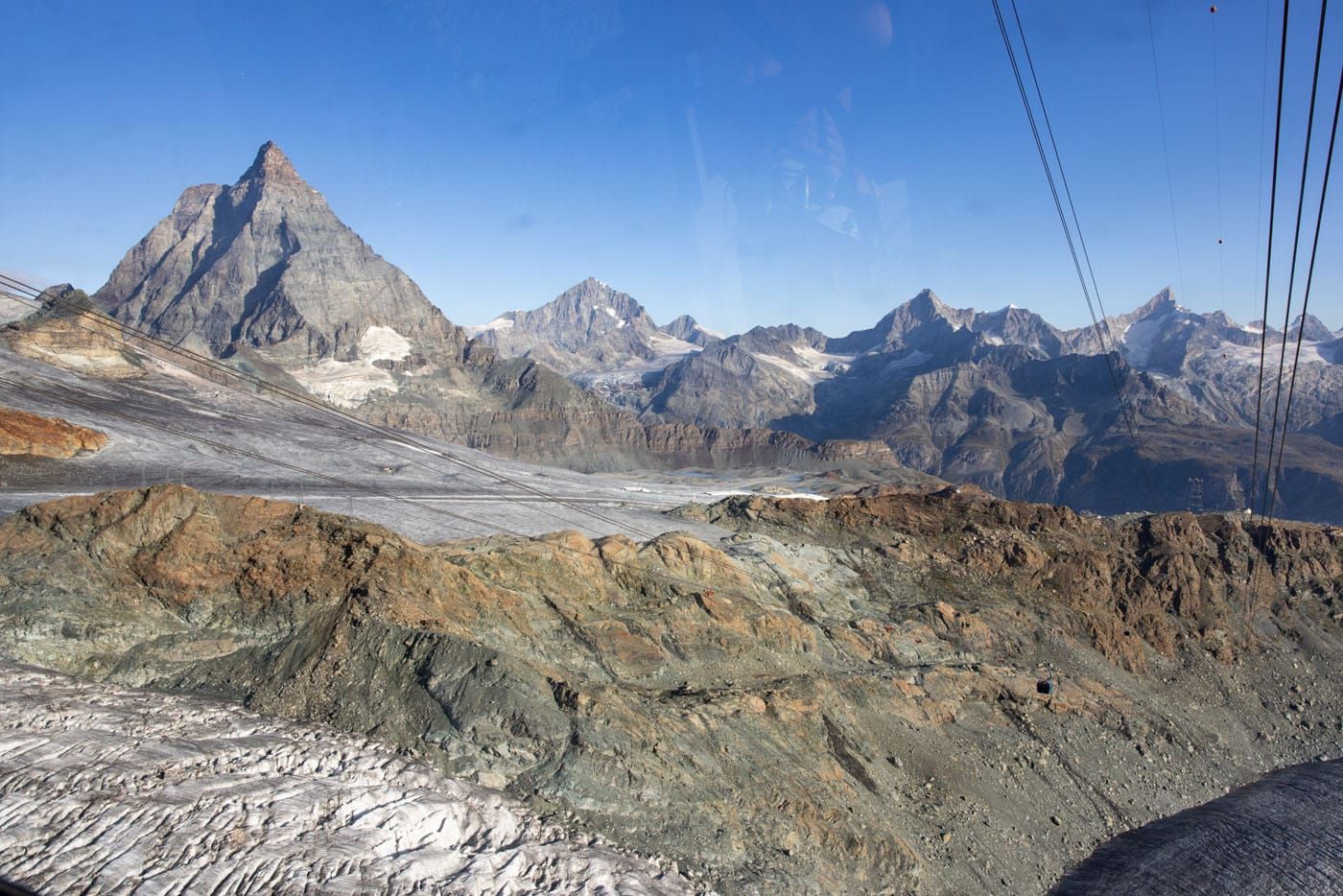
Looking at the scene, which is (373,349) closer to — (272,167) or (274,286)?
(274,286)

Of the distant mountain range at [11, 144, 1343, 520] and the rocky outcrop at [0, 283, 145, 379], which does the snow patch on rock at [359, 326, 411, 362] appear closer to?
the distant mountain range at [11, 144, 1343, 520]

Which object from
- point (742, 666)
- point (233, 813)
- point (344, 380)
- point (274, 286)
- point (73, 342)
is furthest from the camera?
point (274, 286)

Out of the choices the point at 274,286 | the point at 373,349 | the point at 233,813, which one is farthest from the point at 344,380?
the point at 233,813

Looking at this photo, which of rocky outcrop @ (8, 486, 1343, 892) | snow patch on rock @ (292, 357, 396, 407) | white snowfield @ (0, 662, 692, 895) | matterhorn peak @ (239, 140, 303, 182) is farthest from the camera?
matterhorn peak @ (239, 140, 303, 182)

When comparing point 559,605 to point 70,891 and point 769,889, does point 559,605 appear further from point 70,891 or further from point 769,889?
point 70,891

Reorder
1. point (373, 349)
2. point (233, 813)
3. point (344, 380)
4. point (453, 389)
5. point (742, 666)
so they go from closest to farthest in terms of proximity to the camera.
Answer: point (233, 813), point (742, 666), point (344, 380), point (373, 349), point (453, 389)

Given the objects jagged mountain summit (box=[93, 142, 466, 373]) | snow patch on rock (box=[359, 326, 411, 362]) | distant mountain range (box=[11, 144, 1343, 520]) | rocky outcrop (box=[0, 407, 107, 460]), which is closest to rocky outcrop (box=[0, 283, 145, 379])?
rocky outcrop (box=[0, 407, 107, 460])

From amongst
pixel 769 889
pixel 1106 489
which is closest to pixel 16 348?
pixel 769 889
